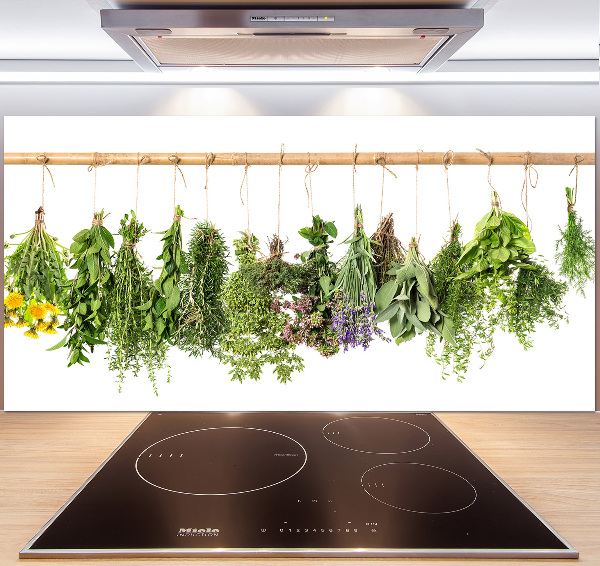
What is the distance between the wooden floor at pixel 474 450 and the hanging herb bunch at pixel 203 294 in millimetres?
324

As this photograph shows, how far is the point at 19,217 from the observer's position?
1.69m

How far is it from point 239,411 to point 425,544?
0.90m

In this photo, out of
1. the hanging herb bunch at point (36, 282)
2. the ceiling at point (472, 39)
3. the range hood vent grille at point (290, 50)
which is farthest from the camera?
the hanging herb bunch at point (36, 282)

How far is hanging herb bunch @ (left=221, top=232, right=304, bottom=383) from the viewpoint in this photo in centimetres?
151

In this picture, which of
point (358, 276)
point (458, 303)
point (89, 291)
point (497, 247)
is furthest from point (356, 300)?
point (89, 291)

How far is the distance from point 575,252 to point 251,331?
3.43 feet

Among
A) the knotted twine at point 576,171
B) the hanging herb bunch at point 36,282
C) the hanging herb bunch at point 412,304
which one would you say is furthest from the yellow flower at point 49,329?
the knotted twine at point 576,171

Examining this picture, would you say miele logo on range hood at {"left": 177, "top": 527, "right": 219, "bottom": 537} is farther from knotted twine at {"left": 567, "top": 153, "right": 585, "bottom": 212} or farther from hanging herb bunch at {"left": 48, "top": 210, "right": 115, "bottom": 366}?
knotted twine at {"left": 567, "top": 153, "right": 585, "bottom": 212}

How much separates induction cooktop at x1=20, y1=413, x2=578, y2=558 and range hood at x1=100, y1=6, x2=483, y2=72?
950 millimetres

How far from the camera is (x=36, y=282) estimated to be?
1.55 metres

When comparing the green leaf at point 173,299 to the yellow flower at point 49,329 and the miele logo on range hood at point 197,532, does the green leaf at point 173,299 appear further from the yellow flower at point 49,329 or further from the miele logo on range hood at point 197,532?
the miele logo on range hood at point 197,532

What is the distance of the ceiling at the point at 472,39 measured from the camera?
1208 millimetres

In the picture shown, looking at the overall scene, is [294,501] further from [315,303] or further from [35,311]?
[35,311]

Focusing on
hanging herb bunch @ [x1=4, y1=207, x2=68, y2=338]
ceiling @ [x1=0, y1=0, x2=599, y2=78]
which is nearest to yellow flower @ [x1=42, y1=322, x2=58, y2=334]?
hanging herb bunch @ [x1=4, y1=207, x2=68, y2=338]
